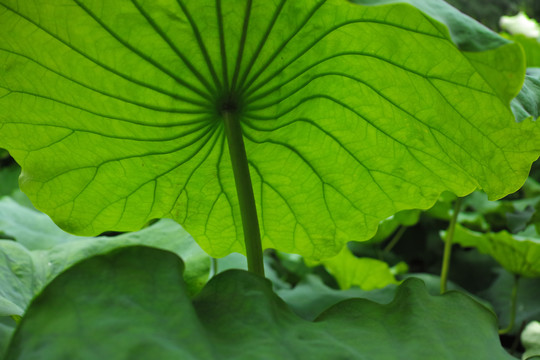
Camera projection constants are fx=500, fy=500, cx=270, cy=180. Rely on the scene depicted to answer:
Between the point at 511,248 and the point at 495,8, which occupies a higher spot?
the point at 495,8

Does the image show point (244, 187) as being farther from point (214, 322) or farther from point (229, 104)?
point (214, 322)

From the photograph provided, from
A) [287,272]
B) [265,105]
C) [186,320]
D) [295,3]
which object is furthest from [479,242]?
[186,320]

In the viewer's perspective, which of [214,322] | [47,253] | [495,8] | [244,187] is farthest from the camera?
[495,8]

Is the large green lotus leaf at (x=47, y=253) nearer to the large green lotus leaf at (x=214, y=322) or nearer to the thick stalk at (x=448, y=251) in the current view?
the large green lotus leaf at (x=214, y=322)

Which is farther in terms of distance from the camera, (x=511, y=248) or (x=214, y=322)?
(x=511, y=248)

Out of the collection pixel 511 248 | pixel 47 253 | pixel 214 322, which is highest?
pixel 47 253

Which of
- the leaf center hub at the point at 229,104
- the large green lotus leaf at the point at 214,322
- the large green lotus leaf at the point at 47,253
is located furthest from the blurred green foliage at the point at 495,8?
the large green lotus leaf at the point at 214,322

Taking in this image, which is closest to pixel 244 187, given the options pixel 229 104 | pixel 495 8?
pixel 229 104

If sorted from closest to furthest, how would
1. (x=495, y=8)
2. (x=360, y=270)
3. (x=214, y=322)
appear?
(x=214, y=322) → (x=360, y=270) → (x=495, y=8)
